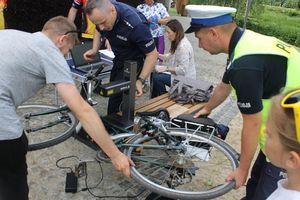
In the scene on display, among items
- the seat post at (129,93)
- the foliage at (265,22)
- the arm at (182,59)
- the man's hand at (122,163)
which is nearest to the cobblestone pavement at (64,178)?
the seat post at (129,93)

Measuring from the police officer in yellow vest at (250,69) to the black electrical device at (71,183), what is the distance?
5.27ft

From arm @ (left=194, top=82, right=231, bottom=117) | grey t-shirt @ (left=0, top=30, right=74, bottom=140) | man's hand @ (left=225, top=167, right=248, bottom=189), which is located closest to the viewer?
grey t-shirt @ (left=0, top=30, right=74, bottom=140)

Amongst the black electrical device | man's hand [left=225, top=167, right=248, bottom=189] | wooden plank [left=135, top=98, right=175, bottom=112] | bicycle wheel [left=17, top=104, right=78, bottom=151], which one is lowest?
the black electrical device

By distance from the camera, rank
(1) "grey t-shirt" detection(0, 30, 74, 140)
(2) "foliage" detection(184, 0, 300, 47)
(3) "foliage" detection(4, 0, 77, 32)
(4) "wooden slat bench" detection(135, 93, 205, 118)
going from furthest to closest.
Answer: (2) "foliage" detection(184, 0, 300, 47), (3) "foliage" detection(4, 0, 77, 32), (4) "wooden slat bench" detection(135, 93, 205, 118), (1) "grey t-shirt" detection(0, 30, 74, 140)

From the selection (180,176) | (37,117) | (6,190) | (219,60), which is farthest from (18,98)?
(219,60)

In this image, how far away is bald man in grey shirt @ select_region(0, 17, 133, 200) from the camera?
1.82 metres

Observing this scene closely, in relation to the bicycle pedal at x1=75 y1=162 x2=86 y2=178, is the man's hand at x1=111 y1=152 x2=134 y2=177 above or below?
above

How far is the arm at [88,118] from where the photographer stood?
1.81 meters

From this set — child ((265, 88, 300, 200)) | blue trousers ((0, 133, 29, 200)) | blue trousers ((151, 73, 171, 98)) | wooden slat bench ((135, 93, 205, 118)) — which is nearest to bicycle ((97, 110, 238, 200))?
blue trousers ((0, 133, 29, 200))

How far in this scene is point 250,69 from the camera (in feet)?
5.56

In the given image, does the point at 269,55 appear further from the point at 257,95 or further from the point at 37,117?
the point at 37,117

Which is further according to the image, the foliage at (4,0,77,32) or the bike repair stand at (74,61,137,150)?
the foliage at (4,0,77,32)

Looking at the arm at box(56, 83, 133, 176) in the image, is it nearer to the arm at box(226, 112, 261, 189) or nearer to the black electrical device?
the arm at box(226, 112, 261, 189)

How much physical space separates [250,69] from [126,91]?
50.9 inches
